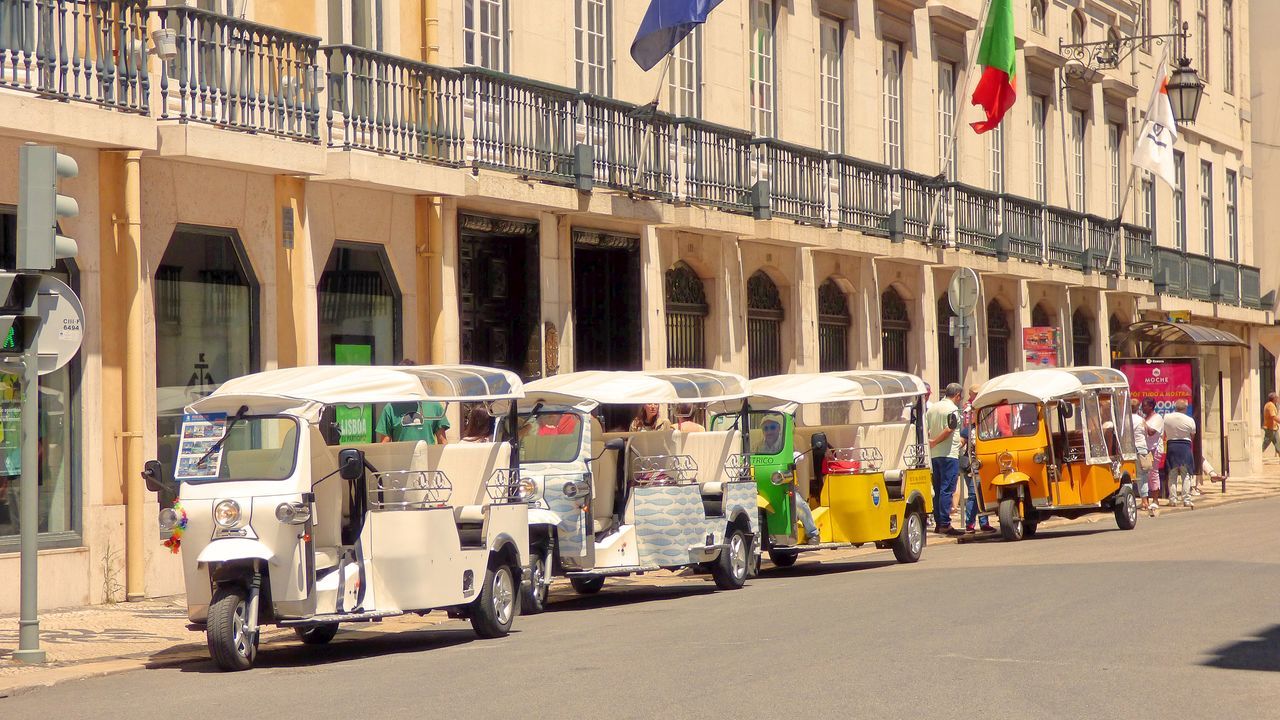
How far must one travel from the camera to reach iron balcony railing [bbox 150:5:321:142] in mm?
17891

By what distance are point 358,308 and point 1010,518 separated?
8702 mm

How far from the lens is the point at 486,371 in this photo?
14992 millimetres

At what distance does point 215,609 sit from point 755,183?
1686cm

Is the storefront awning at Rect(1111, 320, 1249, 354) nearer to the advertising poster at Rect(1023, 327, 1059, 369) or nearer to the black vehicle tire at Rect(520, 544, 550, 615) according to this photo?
the advertising poster at Rect(1023, 327, 1059, 369)

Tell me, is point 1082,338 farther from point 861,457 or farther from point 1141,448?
→ point 861,457

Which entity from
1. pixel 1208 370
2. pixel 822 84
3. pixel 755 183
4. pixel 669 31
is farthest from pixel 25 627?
pixel 1208 370

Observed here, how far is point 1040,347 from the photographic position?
2928cm

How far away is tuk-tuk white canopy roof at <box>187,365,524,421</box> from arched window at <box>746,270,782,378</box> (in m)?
15.0

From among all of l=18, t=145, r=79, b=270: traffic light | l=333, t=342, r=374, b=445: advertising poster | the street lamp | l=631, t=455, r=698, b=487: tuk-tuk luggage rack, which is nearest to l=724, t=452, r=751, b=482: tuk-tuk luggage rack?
l=631, t=455, r=698, b=487: tuk-tuk luggage rack

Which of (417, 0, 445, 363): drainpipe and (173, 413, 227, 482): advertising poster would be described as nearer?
(173, 413, 227, 482): advertising poster

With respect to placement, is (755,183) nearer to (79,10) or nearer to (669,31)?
(669,31)

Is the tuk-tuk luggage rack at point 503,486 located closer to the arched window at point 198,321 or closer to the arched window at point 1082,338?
the arched window at point 198,321

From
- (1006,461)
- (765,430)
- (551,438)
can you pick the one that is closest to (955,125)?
(1006,461)

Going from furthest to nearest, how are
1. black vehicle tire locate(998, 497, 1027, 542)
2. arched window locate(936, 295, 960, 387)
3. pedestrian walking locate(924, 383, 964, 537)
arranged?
arched window locate(936, 295, 960, 387)
pedestrian walking locate(924, 383, 964, 537)
black vehicle tire locate(998, 497, 1027, 542)
